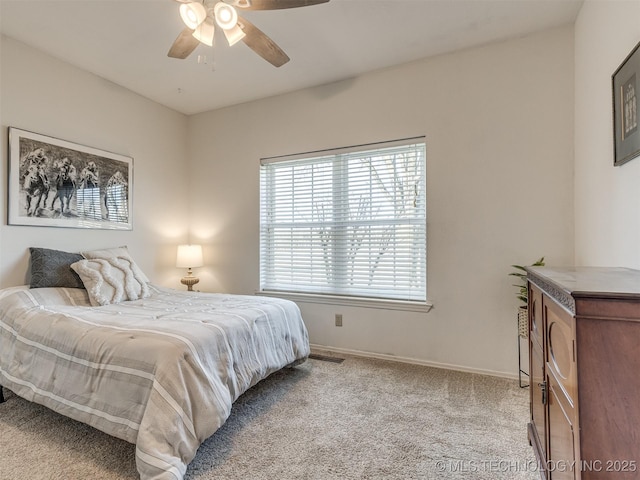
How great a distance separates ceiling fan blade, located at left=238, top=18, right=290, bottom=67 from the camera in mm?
1902

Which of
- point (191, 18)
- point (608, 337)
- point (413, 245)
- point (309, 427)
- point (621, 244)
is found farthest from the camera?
point (413, 245)

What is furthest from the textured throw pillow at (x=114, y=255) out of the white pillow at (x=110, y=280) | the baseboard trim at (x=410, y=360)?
the baseboard trim at (x=410, y=360)

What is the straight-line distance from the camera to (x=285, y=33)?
8.24ft

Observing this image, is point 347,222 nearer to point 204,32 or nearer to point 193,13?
point 204,32

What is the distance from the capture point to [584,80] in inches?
87.7

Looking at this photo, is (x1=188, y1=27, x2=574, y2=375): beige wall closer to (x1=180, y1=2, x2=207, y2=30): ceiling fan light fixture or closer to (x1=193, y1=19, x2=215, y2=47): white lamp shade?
(x1=193, y1=19, x2=215, y2=47): white lamp shade

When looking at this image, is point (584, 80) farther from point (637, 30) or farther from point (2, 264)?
point (2, 264)

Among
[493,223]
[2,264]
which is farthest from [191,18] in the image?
[493,223]

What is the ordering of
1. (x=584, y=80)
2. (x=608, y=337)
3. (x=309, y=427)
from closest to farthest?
(x=608, y=337) → (x=309, y=427) → (x=584, y=80)

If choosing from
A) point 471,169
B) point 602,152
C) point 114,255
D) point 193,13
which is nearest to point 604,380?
point 602,152

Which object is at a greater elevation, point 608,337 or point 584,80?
point 584,80

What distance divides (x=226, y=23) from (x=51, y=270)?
2244 millimetres

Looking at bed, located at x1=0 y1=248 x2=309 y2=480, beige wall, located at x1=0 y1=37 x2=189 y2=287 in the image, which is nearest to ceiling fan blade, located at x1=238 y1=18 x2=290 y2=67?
bed, located at x1=0 y1=248 x2=309 y2=480

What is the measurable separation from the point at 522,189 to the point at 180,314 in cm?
269
